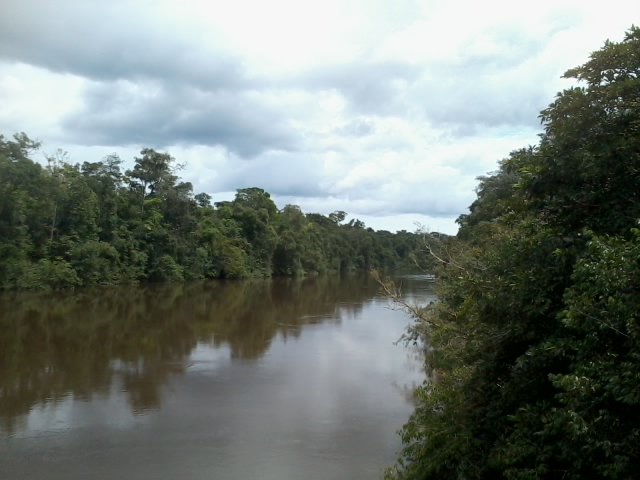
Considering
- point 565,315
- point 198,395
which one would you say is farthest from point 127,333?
point 565,315

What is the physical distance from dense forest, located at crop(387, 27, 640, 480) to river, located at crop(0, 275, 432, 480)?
3580 mm

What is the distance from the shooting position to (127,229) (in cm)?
4372

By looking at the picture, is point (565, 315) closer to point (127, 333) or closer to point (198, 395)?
point (198, 395)

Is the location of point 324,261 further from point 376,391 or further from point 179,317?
point 376,391

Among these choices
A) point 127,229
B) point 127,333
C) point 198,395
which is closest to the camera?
point 198,395

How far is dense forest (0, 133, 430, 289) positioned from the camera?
33.1 metres

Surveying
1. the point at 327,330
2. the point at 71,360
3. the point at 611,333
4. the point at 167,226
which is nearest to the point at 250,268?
the point at 167,226

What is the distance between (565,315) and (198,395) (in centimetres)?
991

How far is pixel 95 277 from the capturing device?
37.6 metres

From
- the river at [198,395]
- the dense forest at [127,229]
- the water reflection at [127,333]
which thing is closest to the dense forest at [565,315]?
the river at [198,395]

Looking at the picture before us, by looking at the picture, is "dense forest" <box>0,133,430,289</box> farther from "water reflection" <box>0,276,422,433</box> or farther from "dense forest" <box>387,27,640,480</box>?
"dense forest" <box>387,27,640,480</box>

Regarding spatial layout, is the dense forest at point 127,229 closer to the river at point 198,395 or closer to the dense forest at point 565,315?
the river at point 198,395

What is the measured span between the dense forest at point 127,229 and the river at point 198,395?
8254mm

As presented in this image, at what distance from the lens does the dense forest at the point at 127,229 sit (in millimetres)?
33125
